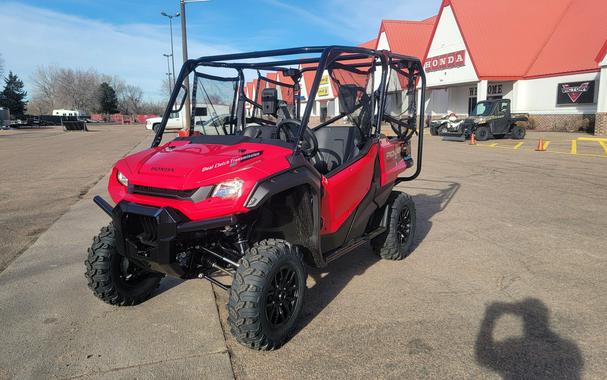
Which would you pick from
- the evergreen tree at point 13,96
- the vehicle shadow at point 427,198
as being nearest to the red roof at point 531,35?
the vehicle shadow at point 427,198

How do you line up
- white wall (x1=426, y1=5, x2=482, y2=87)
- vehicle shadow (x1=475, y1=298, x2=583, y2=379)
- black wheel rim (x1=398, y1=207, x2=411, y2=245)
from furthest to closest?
white wall (x1=426, y1=5, x2=482, y2=87), black wheel rim (x1=398, y1=207, x2=411, y2=245), vehicle shadow (x1=475, y1=298, x2=583, y2=379)

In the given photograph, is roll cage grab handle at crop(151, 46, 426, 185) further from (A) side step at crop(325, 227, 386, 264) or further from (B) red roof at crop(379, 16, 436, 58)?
(B) red roof at crop(379, 16, 436, 58)

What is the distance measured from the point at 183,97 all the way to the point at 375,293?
2685mm

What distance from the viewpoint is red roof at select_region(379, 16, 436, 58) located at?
3816 centimetres

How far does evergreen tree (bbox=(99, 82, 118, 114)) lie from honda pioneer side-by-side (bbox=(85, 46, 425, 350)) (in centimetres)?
9803

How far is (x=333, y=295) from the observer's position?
13.2 feet

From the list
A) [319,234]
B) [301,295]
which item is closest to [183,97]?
[319,234]

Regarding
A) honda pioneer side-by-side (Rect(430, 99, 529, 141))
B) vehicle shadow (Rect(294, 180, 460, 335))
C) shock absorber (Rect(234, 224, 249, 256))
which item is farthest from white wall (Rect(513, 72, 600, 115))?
shock absorber (Rect(234, 224, 249, 256))

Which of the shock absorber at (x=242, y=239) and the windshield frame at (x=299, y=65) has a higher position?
the windshield frame at (x=299, y=65)

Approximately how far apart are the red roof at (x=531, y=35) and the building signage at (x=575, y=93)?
2.56ft

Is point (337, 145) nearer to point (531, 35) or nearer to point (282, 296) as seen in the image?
point (282, 296)

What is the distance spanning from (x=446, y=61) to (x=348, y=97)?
95.4 ft

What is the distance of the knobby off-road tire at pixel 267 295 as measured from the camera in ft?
9.36

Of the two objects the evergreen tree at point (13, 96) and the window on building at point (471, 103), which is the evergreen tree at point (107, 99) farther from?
the window on building at point (471, 103)
